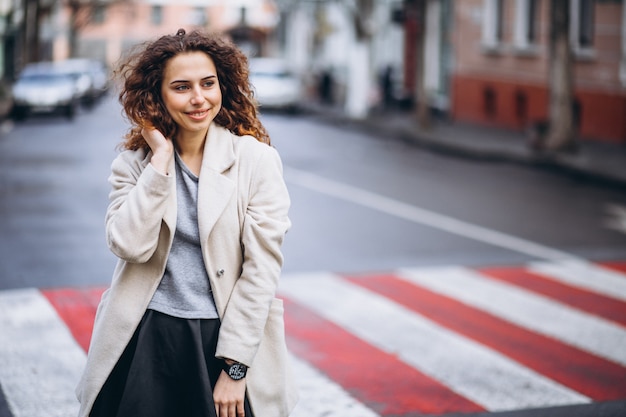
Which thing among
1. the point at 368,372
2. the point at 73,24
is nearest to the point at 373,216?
the point at 368,372

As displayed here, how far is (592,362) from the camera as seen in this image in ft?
22.1

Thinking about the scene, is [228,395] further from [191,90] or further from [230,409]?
[191,90]

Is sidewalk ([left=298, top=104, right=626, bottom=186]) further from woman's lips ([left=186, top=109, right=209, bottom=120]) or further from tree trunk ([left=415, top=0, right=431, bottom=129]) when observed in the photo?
woman's lips ([left=186, top=109, right=209, bottom=120])

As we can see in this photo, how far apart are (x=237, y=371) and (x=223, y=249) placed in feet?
1.24

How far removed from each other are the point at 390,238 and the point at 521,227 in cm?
183

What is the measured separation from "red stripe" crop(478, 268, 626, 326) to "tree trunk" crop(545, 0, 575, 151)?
11.2 metres

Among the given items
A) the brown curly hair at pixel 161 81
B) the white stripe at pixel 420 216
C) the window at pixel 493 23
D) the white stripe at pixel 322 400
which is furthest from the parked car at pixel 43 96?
the brown curly hair at pixel 161 81

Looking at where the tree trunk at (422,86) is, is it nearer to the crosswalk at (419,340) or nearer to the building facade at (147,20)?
the crosswalk at (419,340)

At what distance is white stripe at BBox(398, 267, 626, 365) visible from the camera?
7289 millimetres

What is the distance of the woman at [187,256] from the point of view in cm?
333

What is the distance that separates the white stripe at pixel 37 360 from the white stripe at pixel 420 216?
5.07 metres

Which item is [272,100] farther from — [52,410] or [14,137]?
[52,410]

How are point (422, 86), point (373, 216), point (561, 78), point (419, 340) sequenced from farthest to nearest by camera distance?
point (422, 86)
point (561, 78)
point (373, 216)
point (419, 340)

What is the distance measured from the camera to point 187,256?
3402 mm
